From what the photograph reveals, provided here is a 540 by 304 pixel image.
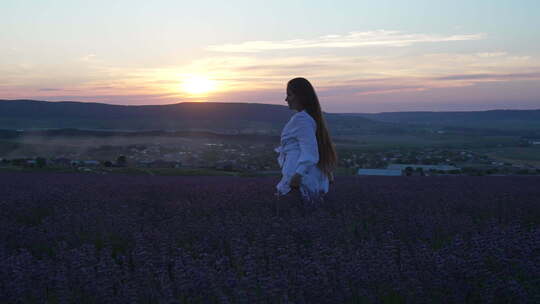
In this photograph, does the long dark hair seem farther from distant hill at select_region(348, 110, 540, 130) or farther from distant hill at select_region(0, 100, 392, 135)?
distant hill at select_region(348, 110, 540, 130)

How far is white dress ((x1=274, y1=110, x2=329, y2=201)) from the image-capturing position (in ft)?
13.3

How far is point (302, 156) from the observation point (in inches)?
159

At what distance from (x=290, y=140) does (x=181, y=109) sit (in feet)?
262

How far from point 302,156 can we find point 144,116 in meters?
81.0

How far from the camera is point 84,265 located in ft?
8.80

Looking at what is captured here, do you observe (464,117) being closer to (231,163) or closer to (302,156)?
(231,163)

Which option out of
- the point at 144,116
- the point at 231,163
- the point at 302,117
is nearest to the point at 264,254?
the point at 302,117

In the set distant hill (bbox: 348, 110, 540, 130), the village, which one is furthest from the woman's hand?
distant hill (bbox: 348, 110, 540, 130)

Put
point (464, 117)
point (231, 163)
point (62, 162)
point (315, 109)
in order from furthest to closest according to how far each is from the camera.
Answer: point (464, 117) < point (231, 163) < point (62, 162) < point (315, 109)

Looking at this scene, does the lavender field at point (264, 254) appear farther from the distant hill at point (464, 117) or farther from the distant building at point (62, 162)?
the distant hill at point (464, 117)

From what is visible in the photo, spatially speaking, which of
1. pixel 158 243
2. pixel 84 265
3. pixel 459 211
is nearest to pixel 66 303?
pixel 84 265

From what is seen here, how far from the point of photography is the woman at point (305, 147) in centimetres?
406

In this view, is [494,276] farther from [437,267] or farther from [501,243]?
[501,243]

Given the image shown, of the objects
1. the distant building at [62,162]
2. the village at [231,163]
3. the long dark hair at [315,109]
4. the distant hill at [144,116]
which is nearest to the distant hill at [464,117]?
the distant hill at [144,116]
